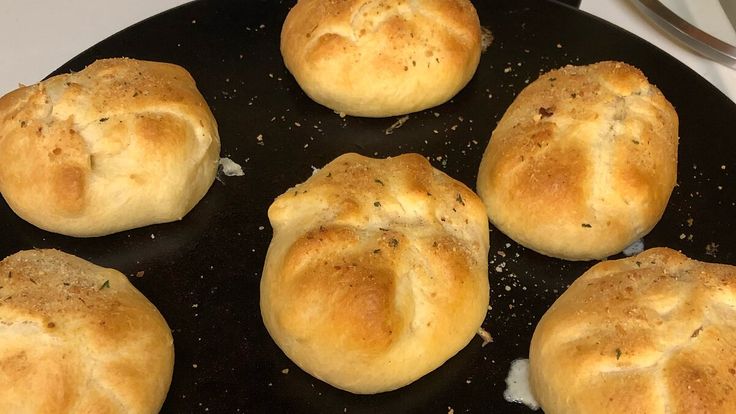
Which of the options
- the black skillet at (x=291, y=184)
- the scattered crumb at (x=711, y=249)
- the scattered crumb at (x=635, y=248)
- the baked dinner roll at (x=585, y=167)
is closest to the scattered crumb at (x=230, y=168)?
the black skillet at (x=291, y=184)

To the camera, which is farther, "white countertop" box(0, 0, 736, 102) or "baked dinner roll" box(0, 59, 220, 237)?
"white countertop" box(0, 0, 736, 102)

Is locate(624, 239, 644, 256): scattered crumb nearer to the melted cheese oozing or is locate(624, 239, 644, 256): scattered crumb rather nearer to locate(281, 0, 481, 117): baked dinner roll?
the melted cheese oozing

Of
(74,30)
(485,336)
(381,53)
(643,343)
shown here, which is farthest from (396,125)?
(74,30)

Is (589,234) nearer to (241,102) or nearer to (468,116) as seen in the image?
(468,116)

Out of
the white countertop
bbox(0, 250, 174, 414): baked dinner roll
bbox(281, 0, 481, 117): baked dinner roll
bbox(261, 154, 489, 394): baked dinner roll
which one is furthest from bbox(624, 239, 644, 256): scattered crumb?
bbox(0, 250, 174, 414): baked dinner roll

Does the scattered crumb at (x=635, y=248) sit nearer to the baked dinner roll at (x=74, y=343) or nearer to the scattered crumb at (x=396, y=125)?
the scattered crumb at (x=396, y=125)
